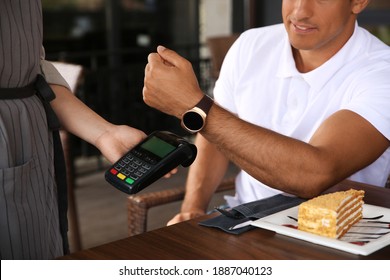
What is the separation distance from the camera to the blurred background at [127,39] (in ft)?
16.5

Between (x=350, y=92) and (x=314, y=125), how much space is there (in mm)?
141

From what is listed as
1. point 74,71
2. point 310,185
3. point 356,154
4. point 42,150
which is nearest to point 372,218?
point 310,185

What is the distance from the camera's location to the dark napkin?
3.86ft

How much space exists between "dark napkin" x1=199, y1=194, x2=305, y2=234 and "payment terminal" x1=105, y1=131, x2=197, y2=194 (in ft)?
0.43

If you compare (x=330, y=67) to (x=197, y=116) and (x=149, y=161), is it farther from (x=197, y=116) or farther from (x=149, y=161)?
(x=149, y=161)

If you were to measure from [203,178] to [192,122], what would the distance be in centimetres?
54

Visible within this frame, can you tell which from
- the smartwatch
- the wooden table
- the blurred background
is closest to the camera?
the wooden table

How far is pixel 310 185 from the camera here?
1.42m

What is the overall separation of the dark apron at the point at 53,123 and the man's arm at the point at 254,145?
0.87ft

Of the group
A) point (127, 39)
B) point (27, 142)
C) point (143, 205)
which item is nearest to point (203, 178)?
point (143, 205)

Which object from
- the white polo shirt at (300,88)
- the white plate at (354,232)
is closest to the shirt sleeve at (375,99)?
the white polo shirt at (300,88)

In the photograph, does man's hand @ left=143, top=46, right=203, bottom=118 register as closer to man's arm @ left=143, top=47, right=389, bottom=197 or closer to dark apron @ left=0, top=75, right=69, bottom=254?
man's arm @ left=143, top=47, right=389, bottom=197

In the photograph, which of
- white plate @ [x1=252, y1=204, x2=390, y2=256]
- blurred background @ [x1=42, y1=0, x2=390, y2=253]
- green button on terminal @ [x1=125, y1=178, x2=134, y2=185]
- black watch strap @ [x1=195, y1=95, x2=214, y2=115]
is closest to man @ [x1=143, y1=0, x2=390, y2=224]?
black watch strap @ [x1=195, y1=95, x2=214, y2=115]
